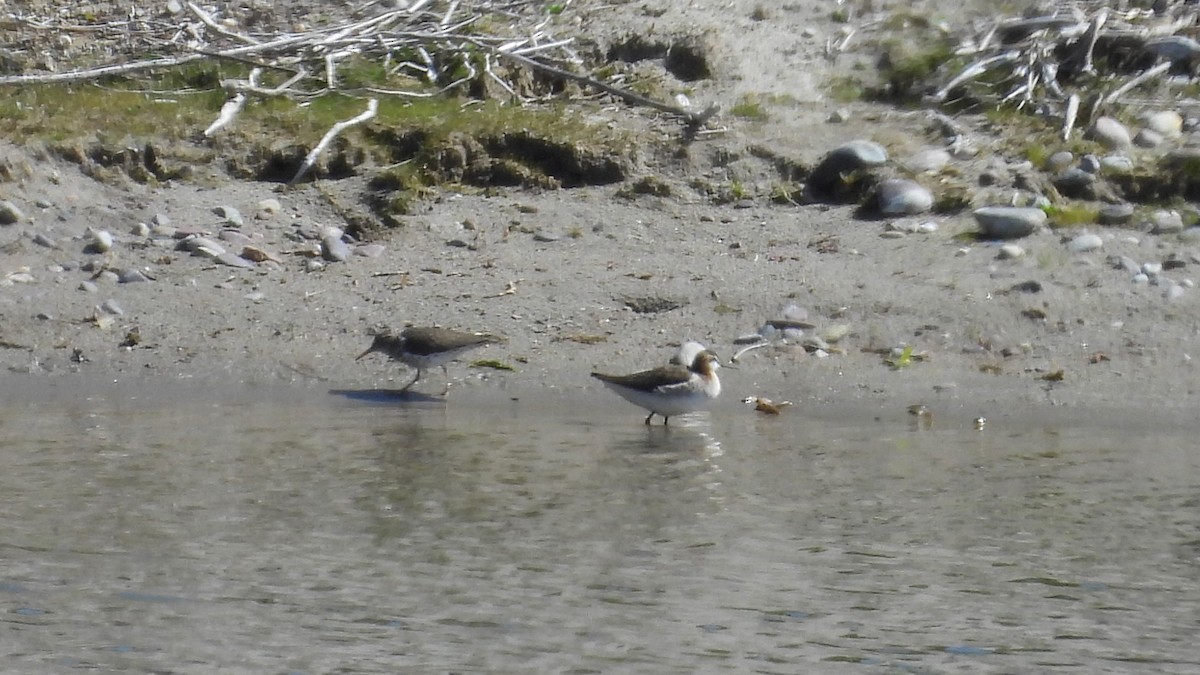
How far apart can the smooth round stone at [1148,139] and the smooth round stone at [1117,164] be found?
0.49 m

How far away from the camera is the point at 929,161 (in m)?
12.9

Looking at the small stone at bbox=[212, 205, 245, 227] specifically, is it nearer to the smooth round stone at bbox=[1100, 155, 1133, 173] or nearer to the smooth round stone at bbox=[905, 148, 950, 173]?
the smooth round stone at bbox=[905, 148, 950, 173]

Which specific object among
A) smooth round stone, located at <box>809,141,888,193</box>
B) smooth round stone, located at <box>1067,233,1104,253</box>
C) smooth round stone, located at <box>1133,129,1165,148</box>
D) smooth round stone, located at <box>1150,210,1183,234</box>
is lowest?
smooth round stone, located at <box>1067,233,1104,253</box>

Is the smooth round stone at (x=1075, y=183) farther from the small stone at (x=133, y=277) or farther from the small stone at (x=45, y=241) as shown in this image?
the small stone at (x=45, y=241)

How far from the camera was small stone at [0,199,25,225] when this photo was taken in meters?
12.0

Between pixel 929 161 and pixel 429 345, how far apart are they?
4386 millimetres

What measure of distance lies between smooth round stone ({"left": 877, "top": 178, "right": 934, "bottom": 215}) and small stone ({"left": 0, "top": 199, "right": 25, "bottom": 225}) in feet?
19.4

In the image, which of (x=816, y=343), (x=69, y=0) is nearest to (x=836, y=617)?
(x=816, y=343)

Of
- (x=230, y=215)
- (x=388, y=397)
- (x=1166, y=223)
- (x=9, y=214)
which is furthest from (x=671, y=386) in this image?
(x=9, y=214)

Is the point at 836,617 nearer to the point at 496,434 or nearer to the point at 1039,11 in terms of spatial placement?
the point at 496,434

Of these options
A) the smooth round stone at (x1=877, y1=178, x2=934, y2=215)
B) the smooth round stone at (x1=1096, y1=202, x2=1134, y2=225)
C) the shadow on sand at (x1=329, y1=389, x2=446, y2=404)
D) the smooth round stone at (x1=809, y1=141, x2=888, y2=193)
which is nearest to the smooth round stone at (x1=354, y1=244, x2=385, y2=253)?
the shadow on sand at (x1=329, y1=389, x2=446, y2=404)

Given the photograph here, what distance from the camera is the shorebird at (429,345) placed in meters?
10.4

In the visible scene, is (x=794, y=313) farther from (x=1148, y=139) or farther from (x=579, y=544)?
(x=579, y=544)

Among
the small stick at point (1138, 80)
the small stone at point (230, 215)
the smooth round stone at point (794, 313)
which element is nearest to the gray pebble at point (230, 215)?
the small stone at point (230, 215)
